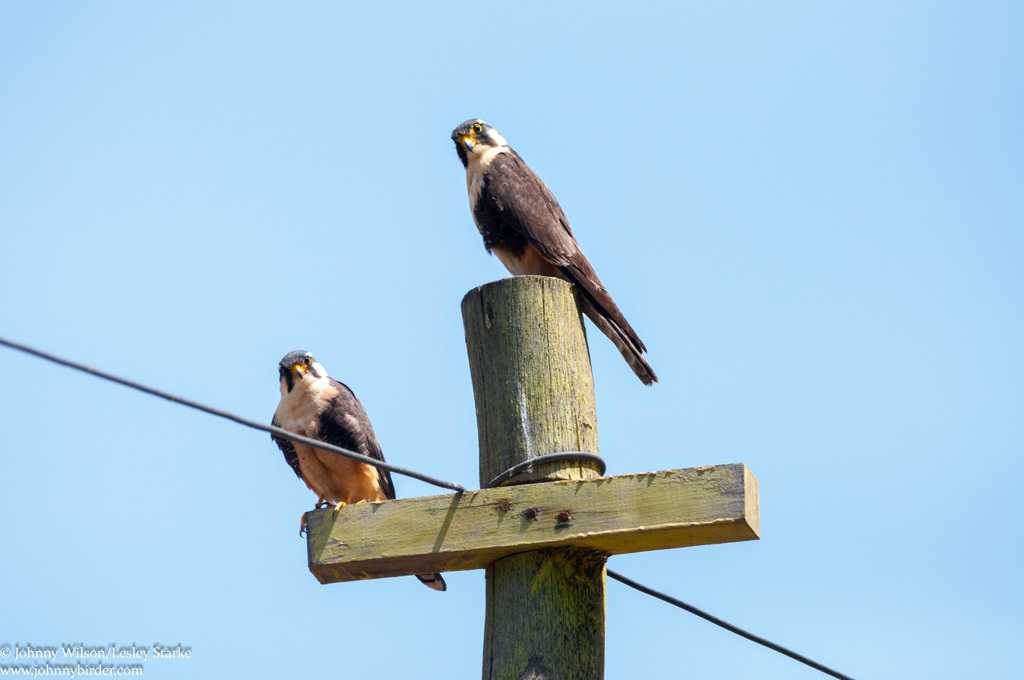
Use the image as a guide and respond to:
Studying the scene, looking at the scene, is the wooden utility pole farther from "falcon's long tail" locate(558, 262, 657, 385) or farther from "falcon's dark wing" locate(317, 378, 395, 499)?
"falcon's dark wing" locate(317, 378, 395, 499)

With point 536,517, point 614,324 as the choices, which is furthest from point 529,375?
point 614,324

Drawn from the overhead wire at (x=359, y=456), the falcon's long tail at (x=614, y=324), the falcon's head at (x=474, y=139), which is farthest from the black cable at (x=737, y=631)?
the falcon's head at (x=474, y=139)

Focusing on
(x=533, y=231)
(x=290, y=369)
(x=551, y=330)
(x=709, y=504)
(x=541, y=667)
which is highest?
(x=533, y=231)

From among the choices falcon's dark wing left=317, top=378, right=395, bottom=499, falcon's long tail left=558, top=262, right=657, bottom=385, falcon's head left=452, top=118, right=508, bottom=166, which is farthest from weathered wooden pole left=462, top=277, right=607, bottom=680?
falcon's head left=452, top=118, right=508, bottom=166

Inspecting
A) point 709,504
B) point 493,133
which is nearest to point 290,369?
point 493,133

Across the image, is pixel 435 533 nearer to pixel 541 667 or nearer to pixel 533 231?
pixel 541 667

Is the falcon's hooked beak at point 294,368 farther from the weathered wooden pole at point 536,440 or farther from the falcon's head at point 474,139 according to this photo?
the weathered wooden pole at point 536,440

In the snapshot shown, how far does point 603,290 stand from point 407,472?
6.52 ft

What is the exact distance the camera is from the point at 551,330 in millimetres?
3061

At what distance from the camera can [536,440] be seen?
9.55ft

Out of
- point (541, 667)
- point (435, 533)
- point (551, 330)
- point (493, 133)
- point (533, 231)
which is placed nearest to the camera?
point (541, 667)

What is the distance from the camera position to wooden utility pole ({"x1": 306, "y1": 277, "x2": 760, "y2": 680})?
8.66 ft

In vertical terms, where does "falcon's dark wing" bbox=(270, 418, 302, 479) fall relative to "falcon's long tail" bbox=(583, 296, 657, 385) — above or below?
below

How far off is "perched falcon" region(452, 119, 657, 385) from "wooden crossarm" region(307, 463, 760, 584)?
1.57 meters
